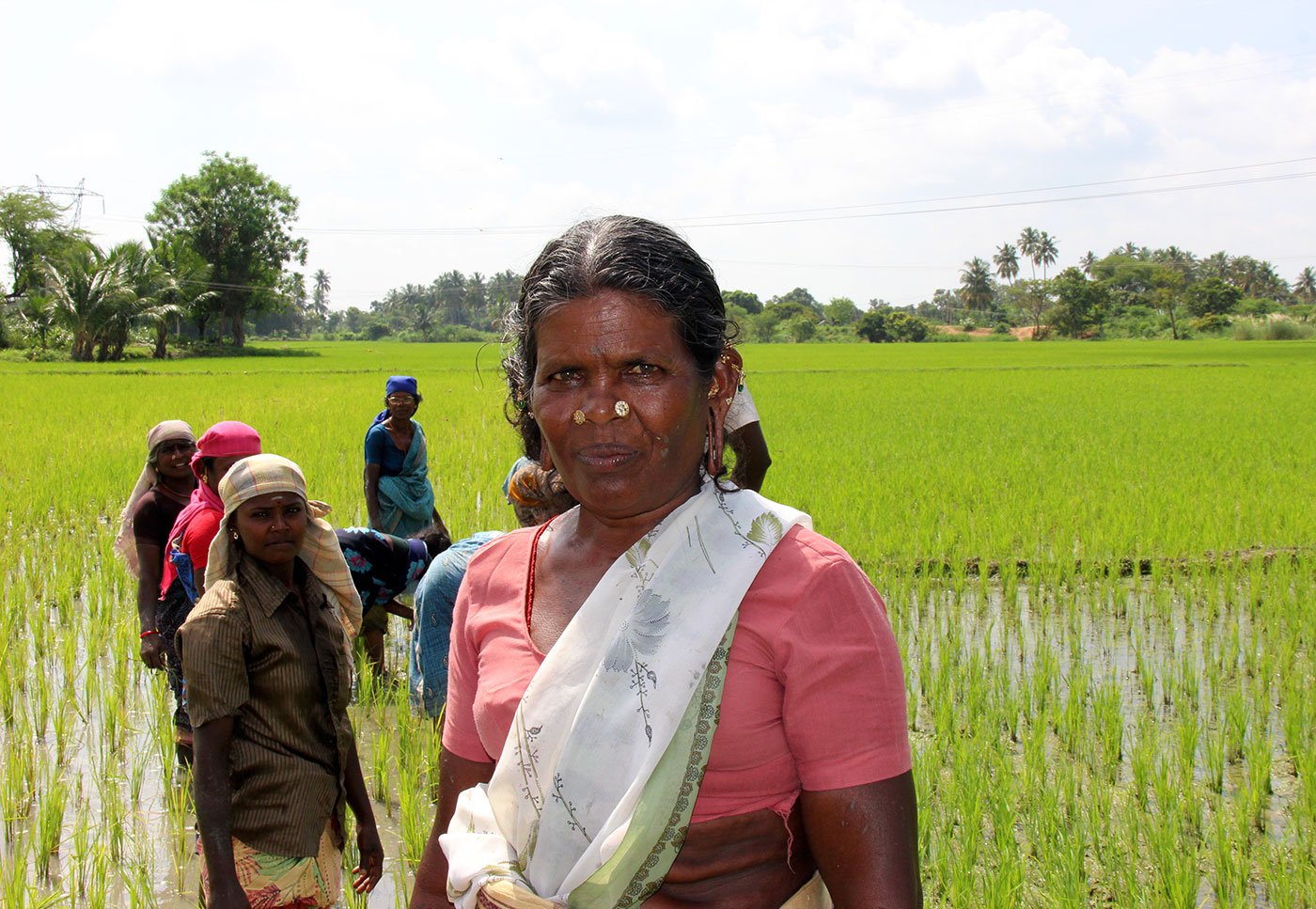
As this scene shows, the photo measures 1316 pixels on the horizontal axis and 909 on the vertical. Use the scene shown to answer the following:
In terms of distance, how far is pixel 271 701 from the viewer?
222 cm

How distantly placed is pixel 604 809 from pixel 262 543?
4.99 ft

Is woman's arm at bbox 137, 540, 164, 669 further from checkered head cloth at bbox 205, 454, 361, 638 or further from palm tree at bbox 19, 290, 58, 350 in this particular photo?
palm tree at bbox 19, 290, 58, 350

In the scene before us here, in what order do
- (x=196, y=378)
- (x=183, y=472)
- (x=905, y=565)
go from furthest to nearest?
(x=196, y=378)
(x=905, y=565)
(x=183, y=472)

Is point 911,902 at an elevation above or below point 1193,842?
above

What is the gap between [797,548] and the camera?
110 centimetres

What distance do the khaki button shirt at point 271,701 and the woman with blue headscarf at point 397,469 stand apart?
3032 millimetres

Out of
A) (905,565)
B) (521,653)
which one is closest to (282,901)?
(521,653)

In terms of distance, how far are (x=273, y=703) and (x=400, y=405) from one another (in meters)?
3.22

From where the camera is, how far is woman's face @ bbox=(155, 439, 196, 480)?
3670mm

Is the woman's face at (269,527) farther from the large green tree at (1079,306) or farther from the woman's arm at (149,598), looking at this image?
the large green tree at (1079,306)

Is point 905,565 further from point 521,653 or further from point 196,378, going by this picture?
point 196,378

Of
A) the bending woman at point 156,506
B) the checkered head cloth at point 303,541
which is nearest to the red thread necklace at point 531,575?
the checkered head cloth at point 303,541

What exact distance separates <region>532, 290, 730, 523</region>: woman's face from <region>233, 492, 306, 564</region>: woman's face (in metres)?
1.35

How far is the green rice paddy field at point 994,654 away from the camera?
2943 millimetres
